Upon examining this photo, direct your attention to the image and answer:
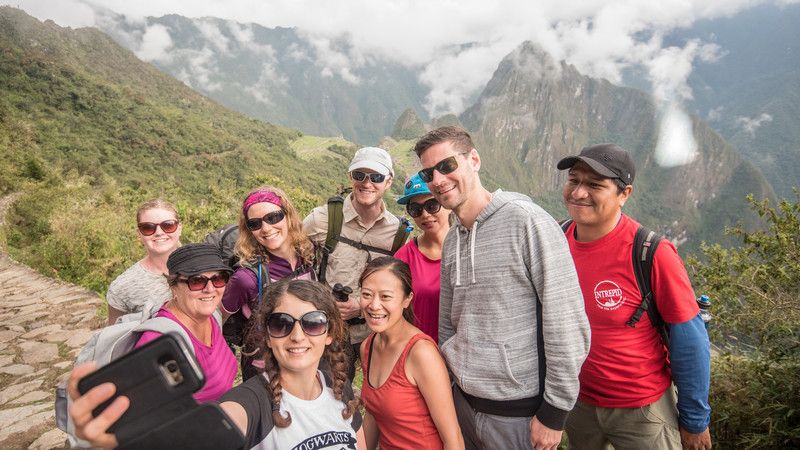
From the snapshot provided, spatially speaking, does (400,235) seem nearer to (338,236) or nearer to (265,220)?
(338,236)

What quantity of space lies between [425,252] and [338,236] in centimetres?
93

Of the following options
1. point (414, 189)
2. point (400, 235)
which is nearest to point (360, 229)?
point (400, 235)

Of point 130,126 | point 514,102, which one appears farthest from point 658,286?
point 514,102

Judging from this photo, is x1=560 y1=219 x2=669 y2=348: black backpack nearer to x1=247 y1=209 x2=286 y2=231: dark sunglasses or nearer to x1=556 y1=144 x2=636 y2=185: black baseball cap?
x1=556 y1=144 x2=636 y2=185: black baseball cap

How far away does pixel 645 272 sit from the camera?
7.48ft

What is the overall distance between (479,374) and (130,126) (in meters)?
58.9

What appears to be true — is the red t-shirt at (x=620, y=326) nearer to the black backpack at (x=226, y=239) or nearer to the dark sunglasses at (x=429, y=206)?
the dark sunglasses at (x=429, y=206)

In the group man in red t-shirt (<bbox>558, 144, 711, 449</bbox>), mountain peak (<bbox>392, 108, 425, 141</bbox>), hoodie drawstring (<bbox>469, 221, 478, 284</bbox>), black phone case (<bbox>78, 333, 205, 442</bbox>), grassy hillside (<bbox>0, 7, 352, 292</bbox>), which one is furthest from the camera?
mountain peak (<bbox>392, 108, 425, 141</bbox>)

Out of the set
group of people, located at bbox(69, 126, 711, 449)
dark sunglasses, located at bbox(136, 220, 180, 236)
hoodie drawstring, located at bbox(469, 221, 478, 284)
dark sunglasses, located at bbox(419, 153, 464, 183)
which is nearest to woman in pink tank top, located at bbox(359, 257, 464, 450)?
group of people, located at bbox(69, 126, 711, 449)

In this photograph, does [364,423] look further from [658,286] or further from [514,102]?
[514,102]

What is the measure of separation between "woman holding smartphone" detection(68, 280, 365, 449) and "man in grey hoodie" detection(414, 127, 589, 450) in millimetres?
639

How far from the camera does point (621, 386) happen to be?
2418 mm

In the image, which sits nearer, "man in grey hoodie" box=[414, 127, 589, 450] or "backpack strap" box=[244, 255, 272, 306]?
"man in grey hoodie" box=[414, 127, 589, 450]

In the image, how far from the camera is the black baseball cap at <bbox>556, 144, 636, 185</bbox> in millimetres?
2363
